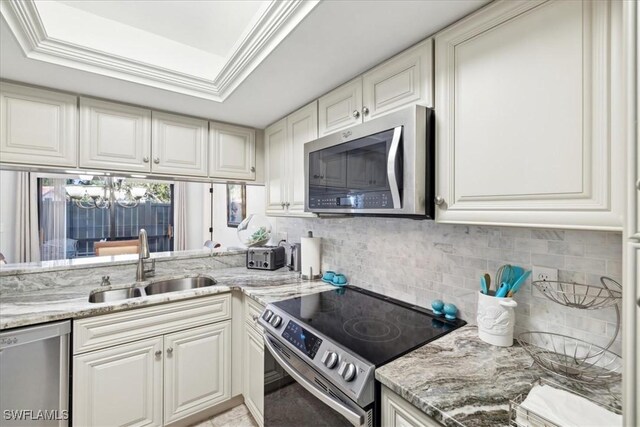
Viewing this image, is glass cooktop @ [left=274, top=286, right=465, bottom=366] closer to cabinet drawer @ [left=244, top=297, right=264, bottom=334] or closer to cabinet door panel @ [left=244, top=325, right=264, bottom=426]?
cabinet drawer @ [left=244, top=297, right=264, bottom=334]

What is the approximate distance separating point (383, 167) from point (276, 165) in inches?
50.3

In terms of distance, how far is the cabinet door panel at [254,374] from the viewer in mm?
1652

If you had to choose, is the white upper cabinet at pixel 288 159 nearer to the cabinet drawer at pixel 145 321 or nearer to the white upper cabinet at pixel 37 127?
the cabinet drawer at pixel 145 321

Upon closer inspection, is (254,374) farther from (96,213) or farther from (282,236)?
(96,213)

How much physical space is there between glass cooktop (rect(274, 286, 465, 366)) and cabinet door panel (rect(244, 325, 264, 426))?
367mm

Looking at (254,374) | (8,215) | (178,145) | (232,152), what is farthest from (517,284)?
(8,215)

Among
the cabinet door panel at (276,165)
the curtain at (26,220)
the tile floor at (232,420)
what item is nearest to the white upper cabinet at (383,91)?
the cabinet door panel at (276,165)

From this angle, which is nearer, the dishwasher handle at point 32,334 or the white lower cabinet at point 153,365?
the dishwasher handle at point 32,334

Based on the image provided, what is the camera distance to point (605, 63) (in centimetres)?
71

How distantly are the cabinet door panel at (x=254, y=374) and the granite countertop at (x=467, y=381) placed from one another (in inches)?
38.7

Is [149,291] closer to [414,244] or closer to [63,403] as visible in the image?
[63,403]

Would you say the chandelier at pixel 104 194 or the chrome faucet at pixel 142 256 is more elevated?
the chandelier at pixel 104 194

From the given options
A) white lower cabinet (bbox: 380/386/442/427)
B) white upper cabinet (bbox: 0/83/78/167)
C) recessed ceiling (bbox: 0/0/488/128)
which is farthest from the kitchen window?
white lower cabinet (bbox: 380/386/442/427)

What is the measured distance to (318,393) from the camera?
1.07 meters
